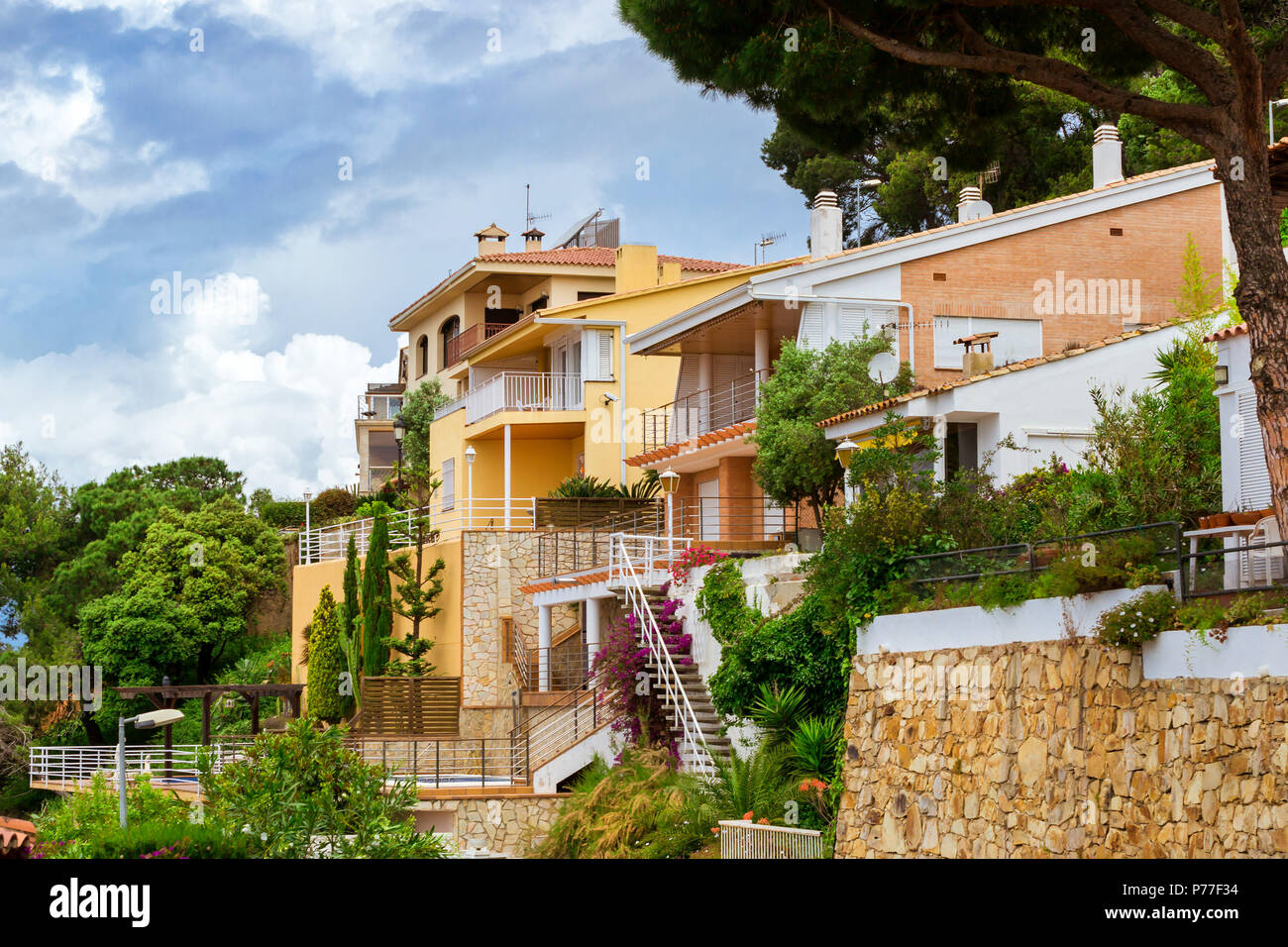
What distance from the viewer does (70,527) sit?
2375 inches

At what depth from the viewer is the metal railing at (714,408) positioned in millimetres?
31625

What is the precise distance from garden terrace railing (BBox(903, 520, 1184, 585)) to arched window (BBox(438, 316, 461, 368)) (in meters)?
38.2

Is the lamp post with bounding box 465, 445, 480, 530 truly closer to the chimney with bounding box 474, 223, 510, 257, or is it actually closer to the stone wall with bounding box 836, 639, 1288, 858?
the chimney with bounding box 474, 223, 510, 257

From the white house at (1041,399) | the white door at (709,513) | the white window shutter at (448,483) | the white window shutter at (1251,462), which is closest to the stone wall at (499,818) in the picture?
the white door at (709,513)

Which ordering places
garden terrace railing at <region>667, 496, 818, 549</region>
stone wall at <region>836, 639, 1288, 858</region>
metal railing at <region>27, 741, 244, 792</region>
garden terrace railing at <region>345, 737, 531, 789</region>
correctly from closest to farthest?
stone wall at <region>836, 639, 1288, 858</region> < garden terrace railing at <region>345, 737, 531, 789</region> < garden terrace railing at <region>667, 496, 818, 549</region> < metal railing at <region>27, 741, 244, 792</region>

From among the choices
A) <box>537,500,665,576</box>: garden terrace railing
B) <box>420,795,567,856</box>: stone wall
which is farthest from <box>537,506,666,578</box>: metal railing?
<box>420,795,567,856</box>: stone wall

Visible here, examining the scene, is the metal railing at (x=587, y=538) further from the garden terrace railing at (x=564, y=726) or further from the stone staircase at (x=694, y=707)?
the stone staircase at (x=694, y=707)

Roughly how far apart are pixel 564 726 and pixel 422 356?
108ft

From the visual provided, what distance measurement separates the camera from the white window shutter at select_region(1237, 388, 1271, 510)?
15922 millimetres

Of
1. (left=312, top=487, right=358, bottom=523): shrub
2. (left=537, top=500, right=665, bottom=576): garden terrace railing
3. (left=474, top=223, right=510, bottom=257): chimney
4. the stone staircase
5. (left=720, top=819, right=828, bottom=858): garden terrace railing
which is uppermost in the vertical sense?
(left=474, top=223, right=510, bottom=257): chimney

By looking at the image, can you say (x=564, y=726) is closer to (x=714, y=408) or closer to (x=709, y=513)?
(x=709, y=513)

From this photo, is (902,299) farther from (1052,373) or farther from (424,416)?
(424,416)
